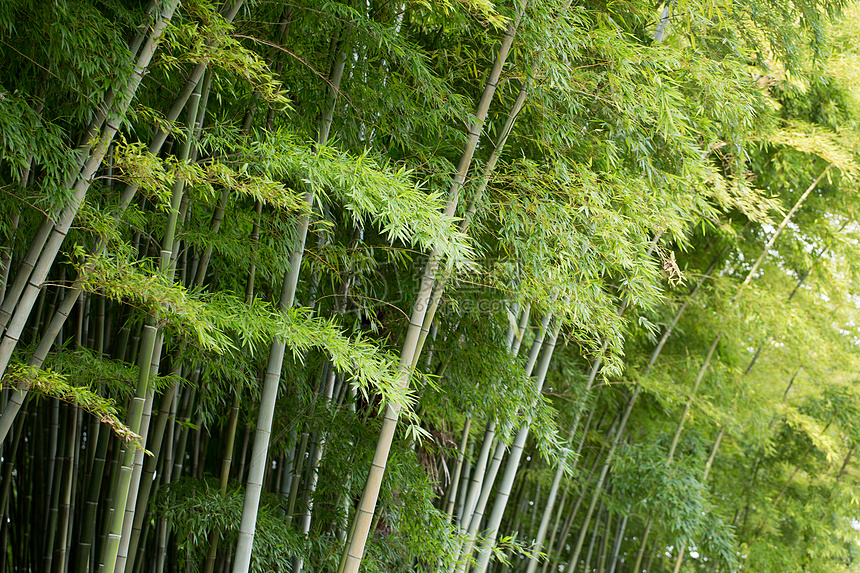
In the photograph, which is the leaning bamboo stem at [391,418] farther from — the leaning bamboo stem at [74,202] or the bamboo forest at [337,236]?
the leaning bamboo stem at [74,202]

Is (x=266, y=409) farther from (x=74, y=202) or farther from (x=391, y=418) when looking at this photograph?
(x=74, y=202)

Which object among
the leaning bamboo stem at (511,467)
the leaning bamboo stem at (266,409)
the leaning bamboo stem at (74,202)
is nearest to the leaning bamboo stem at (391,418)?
the leaning bamboo stem at (266,409)

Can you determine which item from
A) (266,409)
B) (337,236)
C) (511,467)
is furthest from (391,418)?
(511,467)

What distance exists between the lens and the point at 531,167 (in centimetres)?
292

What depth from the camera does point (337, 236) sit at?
11.4 feet

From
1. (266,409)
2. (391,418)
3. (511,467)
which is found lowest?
(511,467)

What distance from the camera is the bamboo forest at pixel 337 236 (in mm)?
2266

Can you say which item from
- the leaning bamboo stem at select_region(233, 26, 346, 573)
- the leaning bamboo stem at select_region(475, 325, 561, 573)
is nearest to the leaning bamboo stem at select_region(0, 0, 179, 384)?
the leaning bamboo stem at select_region(233, 26, 346, 573)

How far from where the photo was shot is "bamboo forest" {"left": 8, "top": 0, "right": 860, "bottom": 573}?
89.2 inches

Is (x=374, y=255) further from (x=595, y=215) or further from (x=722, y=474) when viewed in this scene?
(x=722, y=474)

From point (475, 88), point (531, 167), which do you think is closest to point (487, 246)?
point (531, 167)

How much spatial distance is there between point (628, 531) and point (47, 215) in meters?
6.42

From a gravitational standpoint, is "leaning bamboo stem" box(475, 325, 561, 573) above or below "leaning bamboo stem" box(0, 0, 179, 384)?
below

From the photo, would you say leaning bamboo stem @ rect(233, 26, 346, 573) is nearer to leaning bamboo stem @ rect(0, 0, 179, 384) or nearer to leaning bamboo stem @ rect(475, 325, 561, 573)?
leaning bamboo stem @ rect(0, 0, 179, 384)
